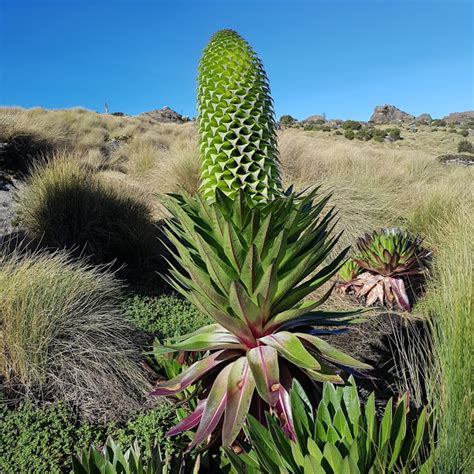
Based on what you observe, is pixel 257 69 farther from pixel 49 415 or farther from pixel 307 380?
pixel 49 415

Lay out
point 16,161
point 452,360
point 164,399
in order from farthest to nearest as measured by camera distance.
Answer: point 16,161 → point 164,399 → point 452,360

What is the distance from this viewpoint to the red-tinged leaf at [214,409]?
196cm

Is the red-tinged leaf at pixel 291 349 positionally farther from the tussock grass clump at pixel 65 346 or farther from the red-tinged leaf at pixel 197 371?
the tussock grass clump at pixel 65 346

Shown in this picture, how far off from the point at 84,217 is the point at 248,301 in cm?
499

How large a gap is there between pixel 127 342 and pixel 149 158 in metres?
8.97

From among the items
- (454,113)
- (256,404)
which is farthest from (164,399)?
(454,113)

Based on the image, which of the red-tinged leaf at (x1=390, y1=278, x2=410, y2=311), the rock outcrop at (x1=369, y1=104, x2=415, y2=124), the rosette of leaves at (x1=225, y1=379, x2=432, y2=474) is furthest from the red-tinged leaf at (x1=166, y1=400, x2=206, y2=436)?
the rock outcrop at (x1=369, y1=104, x2=415, y2=124)

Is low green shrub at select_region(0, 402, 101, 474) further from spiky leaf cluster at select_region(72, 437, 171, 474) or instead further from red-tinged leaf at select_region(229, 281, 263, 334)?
red-tinged leaf at select_region(229, 281, 263, 334)

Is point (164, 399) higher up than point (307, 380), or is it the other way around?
point (307, 380)

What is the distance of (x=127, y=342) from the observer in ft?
12.8

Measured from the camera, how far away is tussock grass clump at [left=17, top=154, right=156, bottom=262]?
6.25 m

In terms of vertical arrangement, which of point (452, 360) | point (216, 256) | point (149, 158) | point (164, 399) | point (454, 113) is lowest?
point (164, 399)

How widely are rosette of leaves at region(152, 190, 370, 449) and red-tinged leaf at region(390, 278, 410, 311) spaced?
2.90 m

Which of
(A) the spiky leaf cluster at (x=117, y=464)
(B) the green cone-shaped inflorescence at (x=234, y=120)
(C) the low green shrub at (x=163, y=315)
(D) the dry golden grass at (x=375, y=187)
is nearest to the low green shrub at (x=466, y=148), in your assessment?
(D) the dry golden grass at (x=375, y=187)
